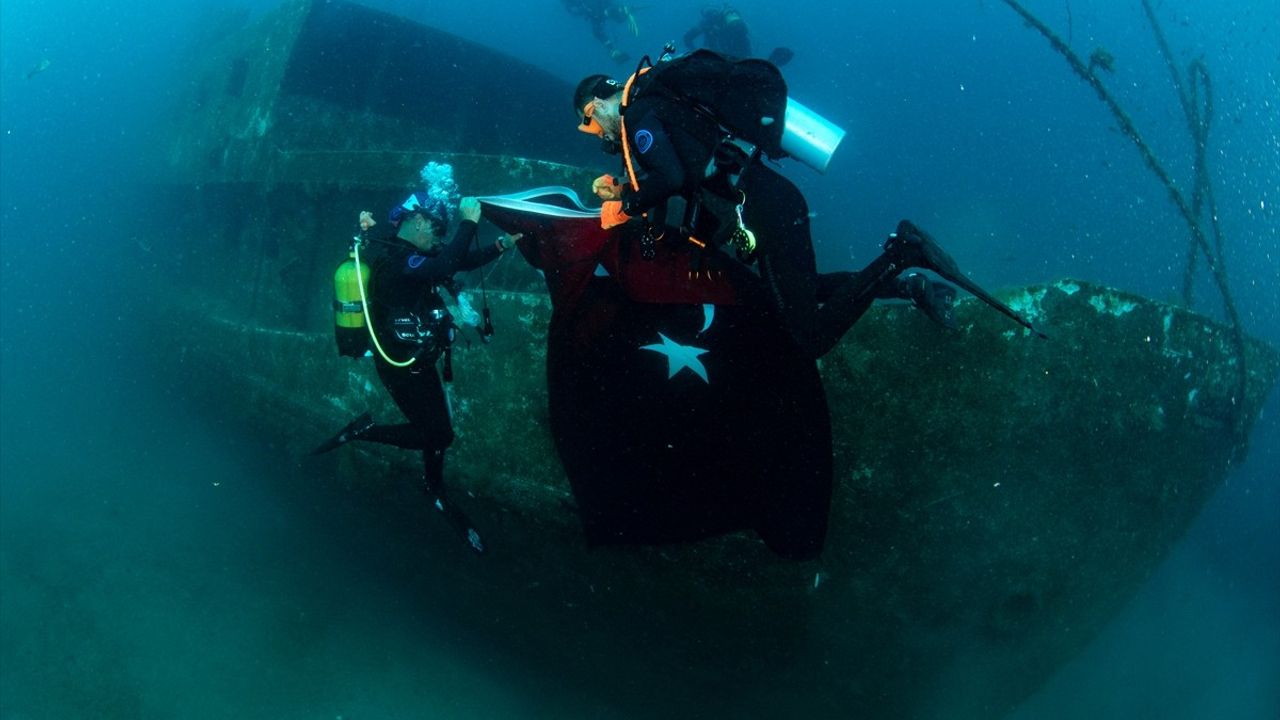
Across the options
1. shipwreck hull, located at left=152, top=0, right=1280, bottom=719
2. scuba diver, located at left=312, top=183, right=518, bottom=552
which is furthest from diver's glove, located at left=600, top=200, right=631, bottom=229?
shipwreck hull, located at left=152, top=0, right=1280, bottom=719

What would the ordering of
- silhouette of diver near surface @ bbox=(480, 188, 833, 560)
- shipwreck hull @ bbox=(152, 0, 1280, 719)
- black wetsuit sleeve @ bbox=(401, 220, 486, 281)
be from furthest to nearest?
black wetsuit sleeve @ bbox=(401, 220, 486, 281)
shipwreck hull @ bbox=(152, 0, 1280, 719)
silhouette of diver near surface @ bbox=(480, 188, 833, 560)

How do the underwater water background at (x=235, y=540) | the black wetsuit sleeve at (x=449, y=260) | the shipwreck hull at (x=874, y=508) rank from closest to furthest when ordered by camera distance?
the shipwreck hull at (x=874, y=508)
the black wetsuit sleeve at (x=449, y=260)
the underwater water background at (x=235, y=540)

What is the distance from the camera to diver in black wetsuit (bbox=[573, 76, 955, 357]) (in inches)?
101

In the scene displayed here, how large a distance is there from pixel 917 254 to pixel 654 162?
1.21 m

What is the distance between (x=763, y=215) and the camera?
269cm

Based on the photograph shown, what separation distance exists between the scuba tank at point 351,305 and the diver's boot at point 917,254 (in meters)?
2.95

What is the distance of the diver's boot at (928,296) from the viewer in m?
3.04

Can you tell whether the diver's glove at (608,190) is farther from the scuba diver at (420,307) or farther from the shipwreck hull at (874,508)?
the shipwreck hull at (874,508)

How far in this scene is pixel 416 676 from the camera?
7.84 metres

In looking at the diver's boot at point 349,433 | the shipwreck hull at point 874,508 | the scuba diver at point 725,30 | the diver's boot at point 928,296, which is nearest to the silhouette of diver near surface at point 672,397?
the shipwreck hull at point 874,508

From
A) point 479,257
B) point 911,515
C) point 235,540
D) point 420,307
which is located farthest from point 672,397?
point 235,540

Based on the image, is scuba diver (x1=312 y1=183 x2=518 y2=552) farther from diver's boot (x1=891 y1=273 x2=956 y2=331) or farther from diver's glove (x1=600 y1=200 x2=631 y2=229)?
diver's boot (x1=891 y1=273 x2=956 y2=331)

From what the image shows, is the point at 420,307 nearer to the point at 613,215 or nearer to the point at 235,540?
the point at 613,215

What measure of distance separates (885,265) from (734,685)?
3.26 metres
